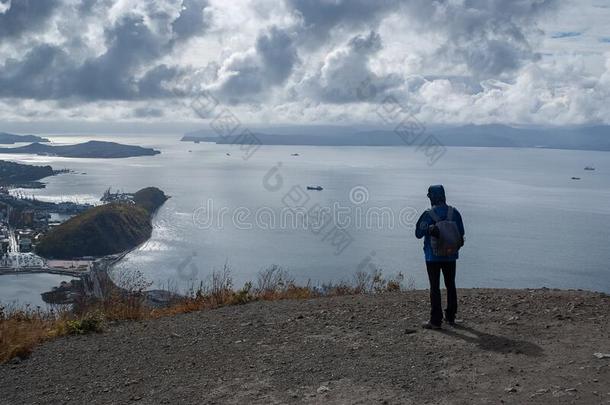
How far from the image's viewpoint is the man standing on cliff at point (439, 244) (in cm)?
561

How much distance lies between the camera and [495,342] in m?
5.10

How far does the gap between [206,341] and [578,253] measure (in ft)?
112

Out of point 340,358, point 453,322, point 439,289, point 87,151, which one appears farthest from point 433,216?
point 87,151

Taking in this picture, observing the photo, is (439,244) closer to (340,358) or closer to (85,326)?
(340,358)

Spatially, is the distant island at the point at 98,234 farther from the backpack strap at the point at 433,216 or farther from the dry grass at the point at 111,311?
the backpack strap at the point at 433,216

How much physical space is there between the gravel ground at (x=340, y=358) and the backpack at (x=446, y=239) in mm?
745

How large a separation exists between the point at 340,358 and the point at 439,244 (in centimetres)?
149

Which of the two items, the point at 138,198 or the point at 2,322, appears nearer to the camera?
the point at 2,322

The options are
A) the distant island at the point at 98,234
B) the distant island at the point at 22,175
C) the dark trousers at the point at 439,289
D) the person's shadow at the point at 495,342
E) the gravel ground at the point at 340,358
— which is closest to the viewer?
the gravel ground at the point at 340,358

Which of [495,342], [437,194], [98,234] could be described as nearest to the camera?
[495,342]

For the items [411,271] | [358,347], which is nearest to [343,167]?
[411,271]

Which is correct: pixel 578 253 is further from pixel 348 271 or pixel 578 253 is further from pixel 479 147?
pixel 479 147

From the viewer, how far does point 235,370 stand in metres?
4.83

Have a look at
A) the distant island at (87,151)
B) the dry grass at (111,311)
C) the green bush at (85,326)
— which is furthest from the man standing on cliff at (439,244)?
the distant island at (87,151)
